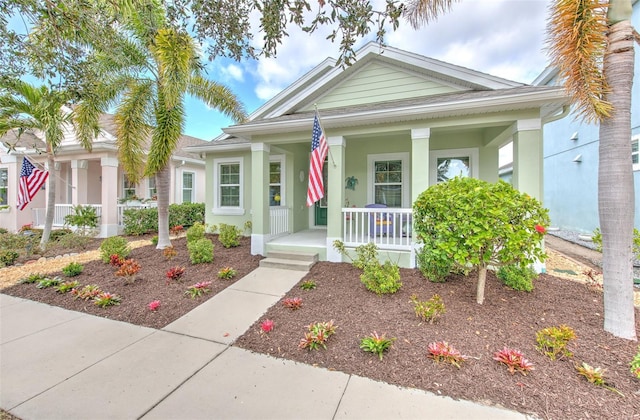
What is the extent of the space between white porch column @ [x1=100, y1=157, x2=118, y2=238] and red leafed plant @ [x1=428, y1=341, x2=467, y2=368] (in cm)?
1163

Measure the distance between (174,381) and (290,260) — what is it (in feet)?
12.3

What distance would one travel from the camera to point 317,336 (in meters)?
3.14

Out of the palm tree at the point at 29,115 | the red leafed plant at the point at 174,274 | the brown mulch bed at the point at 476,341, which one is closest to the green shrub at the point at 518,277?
the brown mulch bed at the point at 476,341

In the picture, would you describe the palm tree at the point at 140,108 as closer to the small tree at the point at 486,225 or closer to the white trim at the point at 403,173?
the white trim at the point at 403,173

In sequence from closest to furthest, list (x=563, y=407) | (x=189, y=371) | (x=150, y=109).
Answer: (x=563, y=407), (x=189, y=371), (x=150, y=109)

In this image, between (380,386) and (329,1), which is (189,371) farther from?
(329,1)

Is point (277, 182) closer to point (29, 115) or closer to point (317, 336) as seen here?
point (317, 336)

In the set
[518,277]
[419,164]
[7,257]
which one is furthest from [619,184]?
[7,257]

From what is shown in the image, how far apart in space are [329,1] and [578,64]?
2.99m

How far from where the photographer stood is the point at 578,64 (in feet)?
10.3

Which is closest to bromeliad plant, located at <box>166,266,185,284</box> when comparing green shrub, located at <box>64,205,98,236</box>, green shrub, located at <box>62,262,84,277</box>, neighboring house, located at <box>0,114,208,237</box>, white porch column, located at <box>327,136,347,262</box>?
green shrub, located at <box>62,262,84,277</box>

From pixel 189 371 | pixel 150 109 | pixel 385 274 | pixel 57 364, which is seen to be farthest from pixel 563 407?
pixel 150 109

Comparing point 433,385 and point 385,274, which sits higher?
point 385,274

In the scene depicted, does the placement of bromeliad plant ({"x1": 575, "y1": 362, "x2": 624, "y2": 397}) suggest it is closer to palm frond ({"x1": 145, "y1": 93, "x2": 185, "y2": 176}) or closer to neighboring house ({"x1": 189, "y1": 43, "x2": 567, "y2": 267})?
neighboring house ({"x1": 189, "y1": 43, "x2": 567, "y2": 267})
